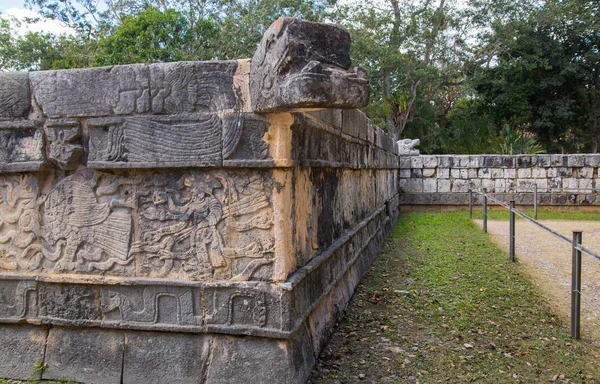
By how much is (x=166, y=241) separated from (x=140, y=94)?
37.3 inches

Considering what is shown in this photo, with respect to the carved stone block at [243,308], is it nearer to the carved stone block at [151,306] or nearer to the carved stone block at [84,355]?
the carved stone block at [151,306]

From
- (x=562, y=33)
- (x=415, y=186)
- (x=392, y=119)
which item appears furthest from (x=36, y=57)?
(x=562, y=33)

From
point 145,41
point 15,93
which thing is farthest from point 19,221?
point 145,41

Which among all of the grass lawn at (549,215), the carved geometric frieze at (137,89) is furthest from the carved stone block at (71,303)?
the grass lawn at (549,215)

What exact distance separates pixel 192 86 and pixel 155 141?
42 centimetres

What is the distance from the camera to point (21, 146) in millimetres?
3305

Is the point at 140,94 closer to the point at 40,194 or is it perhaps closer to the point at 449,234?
the point at 40,194

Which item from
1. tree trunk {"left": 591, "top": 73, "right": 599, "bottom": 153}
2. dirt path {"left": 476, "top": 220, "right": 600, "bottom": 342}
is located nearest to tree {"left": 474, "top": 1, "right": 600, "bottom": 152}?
tree trunk {"left": 591, "top": 73, "right": 599, "bottom": 153}

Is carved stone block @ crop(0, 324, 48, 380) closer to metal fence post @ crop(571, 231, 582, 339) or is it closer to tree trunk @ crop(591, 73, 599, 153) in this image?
metal fence post @ crop(571, 231, 582, 339)

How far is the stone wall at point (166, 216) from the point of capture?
296 centimetres

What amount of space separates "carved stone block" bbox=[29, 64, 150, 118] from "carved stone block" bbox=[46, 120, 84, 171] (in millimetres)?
65

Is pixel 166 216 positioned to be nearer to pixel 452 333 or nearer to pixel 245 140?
pixel 245 140

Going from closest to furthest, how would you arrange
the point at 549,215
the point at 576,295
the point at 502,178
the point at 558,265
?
the point at 576,295, the point at 558,265, the point at 549,215, the point at 502,178

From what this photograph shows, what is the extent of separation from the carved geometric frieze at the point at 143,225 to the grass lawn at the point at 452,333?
1.00m
